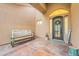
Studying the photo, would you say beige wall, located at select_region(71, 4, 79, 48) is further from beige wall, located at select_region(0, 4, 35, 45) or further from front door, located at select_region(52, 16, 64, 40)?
beige wall, located at select_region(0, 4, 35, 45)

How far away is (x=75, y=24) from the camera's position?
2426 millimetres

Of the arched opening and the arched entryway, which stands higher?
the arched opening

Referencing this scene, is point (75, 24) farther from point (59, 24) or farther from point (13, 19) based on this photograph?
point (13, 19)

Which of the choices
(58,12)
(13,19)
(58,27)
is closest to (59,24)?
(58,27)

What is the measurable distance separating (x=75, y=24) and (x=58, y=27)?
0.38 m

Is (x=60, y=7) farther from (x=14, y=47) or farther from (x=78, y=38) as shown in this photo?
(x=14, y=47)

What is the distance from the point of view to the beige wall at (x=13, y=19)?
224 cm

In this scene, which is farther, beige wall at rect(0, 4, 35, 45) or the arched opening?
the arched opening

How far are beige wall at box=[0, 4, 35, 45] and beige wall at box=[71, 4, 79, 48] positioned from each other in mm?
884

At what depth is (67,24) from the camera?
2.40 meters

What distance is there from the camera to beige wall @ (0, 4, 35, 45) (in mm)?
2238

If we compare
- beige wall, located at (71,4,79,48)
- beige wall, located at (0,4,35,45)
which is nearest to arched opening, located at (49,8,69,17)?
beige wall, located at (71,4,79,48)

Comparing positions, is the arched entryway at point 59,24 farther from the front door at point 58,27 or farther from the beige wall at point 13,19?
the beige wall at point 13,19

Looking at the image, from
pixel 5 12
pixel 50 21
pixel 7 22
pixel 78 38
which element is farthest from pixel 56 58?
pixel 5 12
